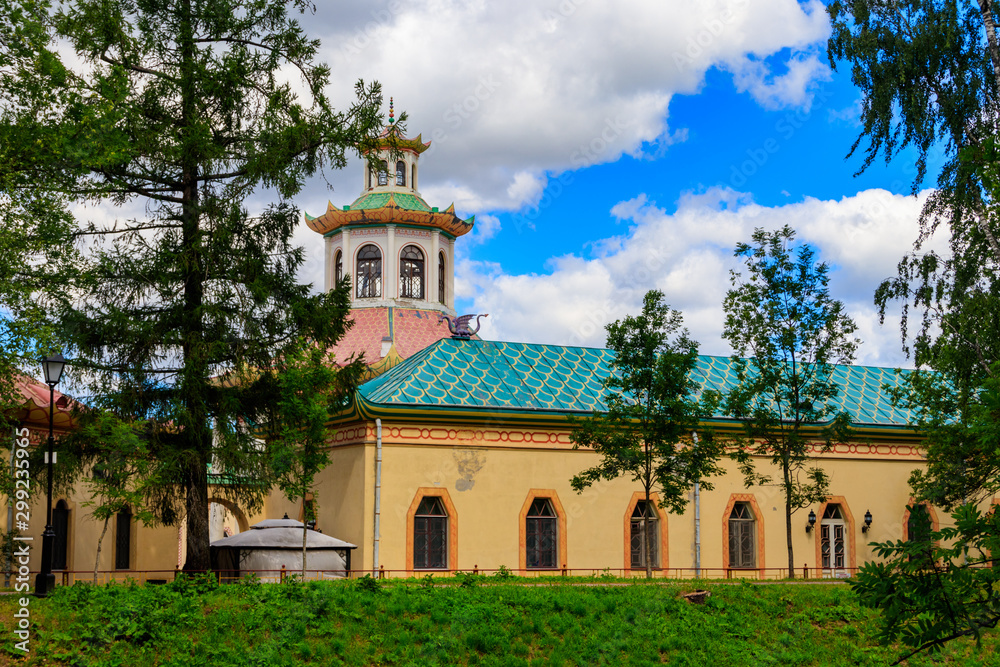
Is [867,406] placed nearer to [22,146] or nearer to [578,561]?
[578,561]

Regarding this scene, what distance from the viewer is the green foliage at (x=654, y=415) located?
73.5 ft

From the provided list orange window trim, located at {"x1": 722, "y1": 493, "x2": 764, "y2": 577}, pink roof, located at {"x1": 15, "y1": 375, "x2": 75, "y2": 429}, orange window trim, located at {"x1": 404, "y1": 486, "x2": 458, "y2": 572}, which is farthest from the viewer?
orange window trim, located at {"x1": 722, "y1": 493, "x2": 764, "y2": 577}

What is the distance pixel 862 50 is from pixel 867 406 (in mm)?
14930

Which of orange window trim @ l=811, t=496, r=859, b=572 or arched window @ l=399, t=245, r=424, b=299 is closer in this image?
orange window trim @ l=811, t=496, r=859, b=572

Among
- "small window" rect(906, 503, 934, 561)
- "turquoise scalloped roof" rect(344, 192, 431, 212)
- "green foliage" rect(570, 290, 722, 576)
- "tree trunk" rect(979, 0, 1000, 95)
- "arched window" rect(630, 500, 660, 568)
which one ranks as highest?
"turquoise scalloped roof" rect(344, 192, 431, 212)

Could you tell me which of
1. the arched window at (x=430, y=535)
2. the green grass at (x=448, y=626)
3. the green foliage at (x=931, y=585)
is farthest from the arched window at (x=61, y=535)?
the green foliage at (x=931, y=585)

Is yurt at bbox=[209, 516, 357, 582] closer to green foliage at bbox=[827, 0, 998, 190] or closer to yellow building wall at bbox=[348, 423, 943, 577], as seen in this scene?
yellow building wall at bbox=[348, 423, 943, 577]

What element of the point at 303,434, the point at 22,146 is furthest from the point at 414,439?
the point at 22,146

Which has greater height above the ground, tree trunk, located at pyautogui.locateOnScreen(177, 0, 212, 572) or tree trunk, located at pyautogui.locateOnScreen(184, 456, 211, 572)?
tree trunk, located at pyautogui.locateOnScreen(177, 0, 212, 572)

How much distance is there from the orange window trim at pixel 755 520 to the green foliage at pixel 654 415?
4.68 metres

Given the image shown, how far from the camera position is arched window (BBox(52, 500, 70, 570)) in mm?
23250

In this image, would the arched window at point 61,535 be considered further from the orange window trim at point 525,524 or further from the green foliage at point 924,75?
the green foliage at point 924,75

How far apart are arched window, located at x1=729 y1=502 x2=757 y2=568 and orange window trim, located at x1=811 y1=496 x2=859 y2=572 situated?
1.94 m

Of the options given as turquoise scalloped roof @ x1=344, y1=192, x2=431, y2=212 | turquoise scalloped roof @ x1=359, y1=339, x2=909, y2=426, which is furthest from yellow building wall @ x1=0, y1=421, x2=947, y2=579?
turquoise scalloped roof @ x1=344, y1=192, x2=431, y2=212
